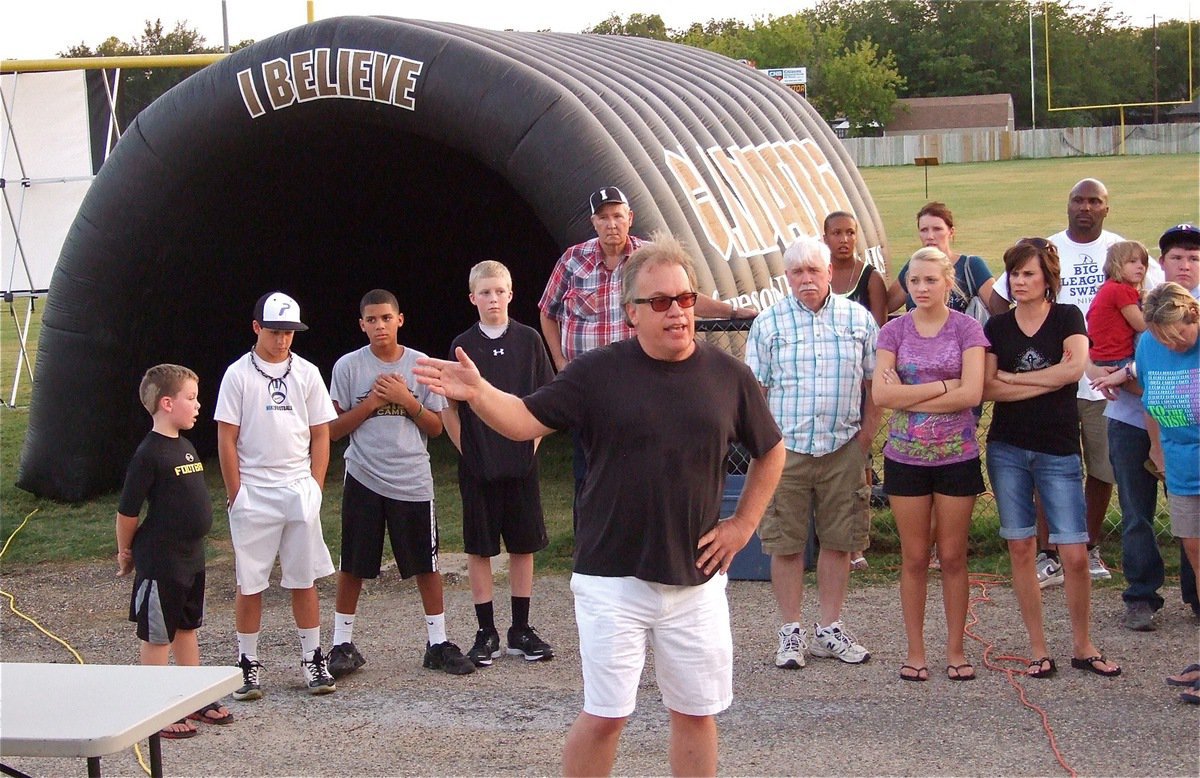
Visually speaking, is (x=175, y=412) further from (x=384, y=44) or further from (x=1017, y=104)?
(x=1017, y=104)

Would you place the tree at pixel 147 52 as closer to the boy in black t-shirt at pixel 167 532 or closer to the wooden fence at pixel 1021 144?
the wooden fence at pixel 1021 144

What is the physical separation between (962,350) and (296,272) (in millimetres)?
7818

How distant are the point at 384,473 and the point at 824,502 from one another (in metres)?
2.00

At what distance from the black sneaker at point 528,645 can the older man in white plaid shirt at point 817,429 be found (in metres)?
1.06

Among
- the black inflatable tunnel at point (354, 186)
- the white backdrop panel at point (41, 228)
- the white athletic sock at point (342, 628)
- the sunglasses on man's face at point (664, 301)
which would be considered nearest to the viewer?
the sunglasses on man's face at point (664, 301)

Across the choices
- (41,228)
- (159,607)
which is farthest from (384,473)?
(41,228)

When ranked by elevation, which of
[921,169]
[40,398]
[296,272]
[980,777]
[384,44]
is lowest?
[980,777]

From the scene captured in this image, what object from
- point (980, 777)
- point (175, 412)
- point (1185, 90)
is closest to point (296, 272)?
point (175, 412)

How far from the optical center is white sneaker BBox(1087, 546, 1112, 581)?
6914 millimetres

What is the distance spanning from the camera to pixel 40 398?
9734 millimetres

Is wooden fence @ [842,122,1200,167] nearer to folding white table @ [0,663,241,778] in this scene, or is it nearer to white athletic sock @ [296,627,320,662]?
white athletic sock @ [296,627,320,662]

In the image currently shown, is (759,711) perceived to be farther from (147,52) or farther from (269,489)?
(147,52)

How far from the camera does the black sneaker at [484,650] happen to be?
244 inches

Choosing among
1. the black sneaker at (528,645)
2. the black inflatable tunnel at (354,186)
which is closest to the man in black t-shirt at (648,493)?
the black sneaker at (528,645)
